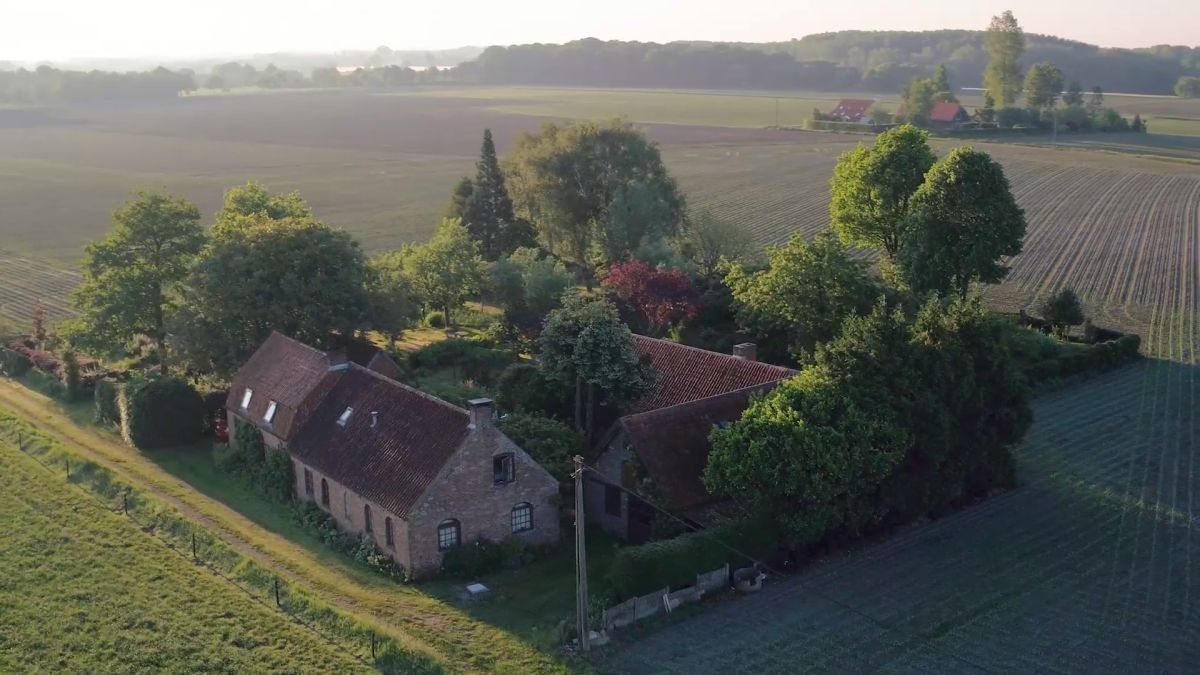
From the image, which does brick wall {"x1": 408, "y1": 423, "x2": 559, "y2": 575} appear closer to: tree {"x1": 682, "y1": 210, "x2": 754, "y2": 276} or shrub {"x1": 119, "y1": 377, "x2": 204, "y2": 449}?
shrub {"x1": 119, "y1": 377, "x2": 204, "y2": 449}

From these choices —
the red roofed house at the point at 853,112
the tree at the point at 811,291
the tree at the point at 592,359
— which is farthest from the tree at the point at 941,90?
the tree at the point at 592,359

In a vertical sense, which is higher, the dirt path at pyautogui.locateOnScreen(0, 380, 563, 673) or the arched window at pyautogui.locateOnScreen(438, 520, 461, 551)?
the arched window at pyautogui.locateOnScreen(438, 520, 461, 551)

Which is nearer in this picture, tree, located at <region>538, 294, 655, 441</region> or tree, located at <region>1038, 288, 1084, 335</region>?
tree, located at <region>538, 294, 655, 441</region>

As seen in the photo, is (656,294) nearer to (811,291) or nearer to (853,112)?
(811,291)

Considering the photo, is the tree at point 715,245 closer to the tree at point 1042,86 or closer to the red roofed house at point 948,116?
the red roofed house at point 948,116

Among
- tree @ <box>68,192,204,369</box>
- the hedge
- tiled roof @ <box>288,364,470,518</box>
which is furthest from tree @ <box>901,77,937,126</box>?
the hedge

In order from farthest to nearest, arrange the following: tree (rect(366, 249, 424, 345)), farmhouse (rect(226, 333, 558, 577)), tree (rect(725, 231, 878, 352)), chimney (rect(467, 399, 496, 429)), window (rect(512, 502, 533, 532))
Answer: tree (rect(366, 249, 424, 345))
tree (rect(725, 231, 878, 352))
window (rect(512, 502, 533, 532))
farmhouse (rect(226, 333, 558, 577))
chimney (rect(467, 399, 496, 429))
